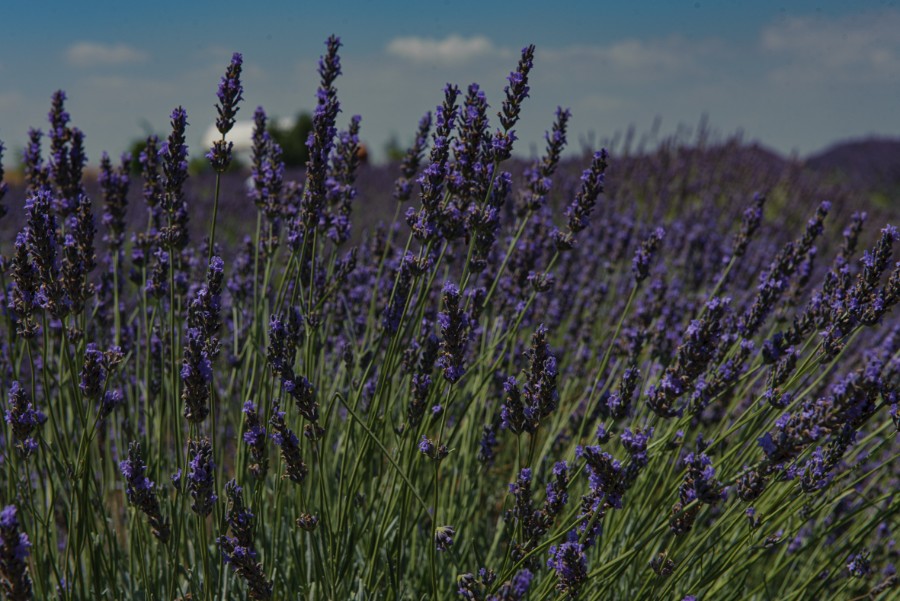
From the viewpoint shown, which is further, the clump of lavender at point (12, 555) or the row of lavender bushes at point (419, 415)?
the row of lavender bushes at point (419, 415)

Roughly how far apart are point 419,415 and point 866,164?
21396 mm

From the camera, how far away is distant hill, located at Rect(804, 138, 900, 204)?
1659cm

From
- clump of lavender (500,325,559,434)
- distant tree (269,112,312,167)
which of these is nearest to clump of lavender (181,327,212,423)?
clump of lavender (500,325,559,434)

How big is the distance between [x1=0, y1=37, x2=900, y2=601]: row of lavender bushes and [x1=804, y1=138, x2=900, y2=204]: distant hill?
14.7 m

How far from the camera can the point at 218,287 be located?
1783 mm

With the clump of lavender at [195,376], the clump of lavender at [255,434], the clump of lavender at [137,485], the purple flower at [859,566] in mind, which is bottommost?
the purple flower at [859,566]

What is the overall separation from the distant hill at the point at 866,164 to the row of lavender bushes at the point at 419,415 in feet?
48.3

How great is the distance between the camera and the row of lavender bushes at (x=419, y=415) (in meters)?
1.73

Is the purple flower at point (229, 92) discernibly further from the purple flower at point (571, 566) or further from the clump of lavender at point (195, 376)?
the purple flower at point (571, 566)

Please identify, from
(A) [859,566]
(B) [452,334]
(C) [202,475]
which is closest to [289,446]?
(C) [202,475]

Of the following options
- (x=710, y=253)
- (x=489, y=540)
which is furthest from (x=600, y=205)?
(x=489, y=540)

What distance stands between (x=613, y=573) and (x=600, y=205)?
5.46m

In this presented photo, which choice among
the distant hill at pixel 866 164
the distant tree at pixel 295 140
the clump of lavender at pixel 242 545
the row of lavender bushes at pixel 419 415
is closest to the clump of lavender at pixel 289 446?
the row of lavender bushes at pixel 419 415

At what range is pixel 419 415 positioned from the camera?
2.05m
